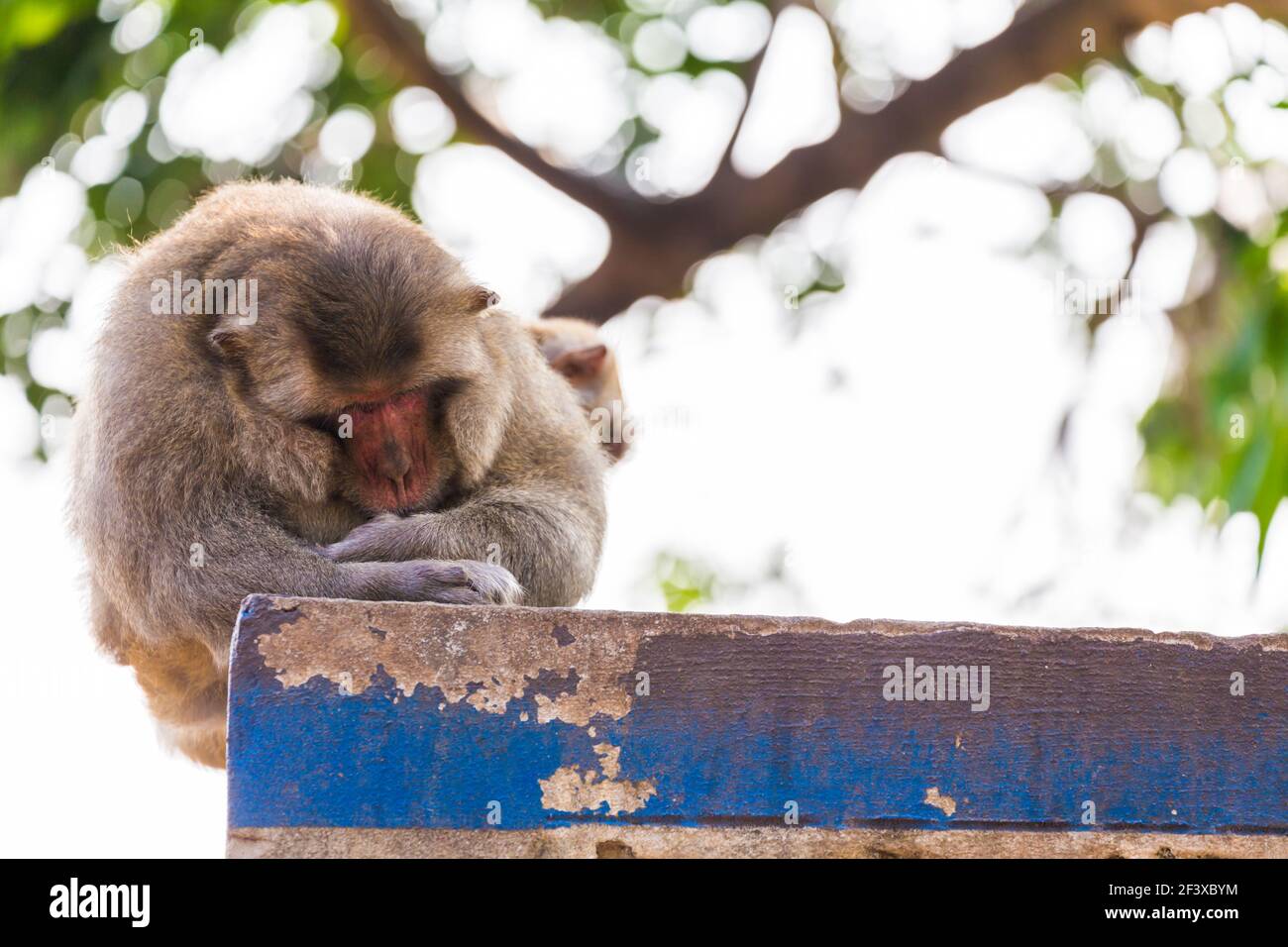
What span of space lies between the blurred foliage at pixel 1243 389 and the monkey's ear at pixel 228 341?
4762mm

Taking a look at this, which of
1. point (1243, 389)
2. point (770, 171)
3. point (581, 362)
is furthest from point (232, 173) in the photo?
→ point (1243, 389)

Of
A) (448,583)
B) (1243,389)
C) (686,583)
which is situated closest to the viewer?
(448,583)

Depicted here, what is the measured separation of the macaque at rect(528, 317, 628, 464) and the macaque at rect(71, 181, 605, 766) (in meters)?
2.67

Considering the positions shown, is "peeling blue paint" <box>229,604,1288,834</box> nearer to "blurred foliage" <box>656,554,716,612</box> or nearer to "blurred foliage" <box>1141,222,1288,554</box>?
"blurred foliage" <box>1141,222,1288,554</box>

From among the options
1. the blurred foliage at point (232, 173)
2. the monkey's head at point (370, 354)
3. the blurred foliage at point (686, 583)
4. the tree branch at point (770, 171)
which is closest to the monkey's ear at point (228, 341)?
the monkey's head at point (370, 354)

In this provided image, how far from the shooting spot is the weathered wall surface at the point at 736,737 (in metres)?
3.01

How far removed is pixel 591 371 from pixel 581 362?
3.0 inches

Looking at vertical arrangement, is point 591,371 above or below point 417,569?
above

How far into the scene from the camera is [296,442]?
370 cm

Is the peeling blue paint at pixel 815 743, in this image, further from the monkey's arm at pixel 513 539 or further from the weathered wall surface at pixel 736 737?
the monkey's arm at pixel 513 539

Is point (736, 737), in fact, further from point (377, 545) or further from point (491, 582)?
point (377, 545)

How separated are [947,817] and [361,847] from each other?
1.19 meters

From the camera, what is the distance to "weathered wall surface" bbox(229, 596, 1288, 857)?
3.01 meters

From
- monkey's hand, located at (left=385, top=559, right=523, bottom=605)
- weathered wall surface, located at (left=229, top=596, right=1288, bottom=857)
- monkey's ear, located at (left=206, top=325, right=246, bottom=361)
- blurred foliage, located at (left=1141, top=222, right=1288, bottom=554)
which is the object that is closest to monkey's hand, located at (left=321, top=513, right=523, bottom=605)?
monkey's hand, located at (left=385, top=559, right=523, bottom=605)
